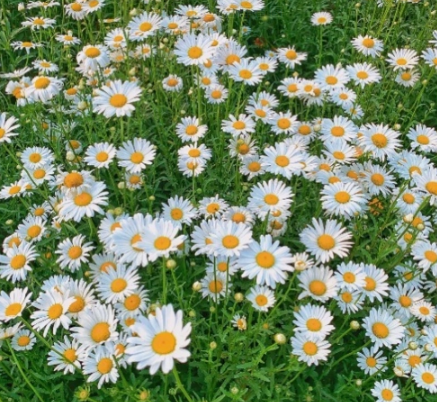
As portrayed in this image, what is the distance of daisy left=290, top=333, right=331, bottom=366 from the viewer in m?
2.86

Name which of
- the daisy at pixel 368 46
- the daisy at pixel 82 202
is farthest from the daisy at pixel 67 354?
the daisy at pixel 368 46

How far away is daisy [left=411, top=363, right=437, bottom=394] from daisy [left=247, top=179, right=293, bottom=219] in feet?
4.09

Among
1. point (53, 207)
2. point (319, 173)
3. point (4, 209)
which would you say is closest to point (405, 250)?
point (319, 173)

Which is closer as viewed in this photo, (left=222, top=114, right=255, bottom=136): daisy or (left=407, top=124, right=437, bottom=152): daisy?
(left=222, top=114, right=255, bottom=136): daisy

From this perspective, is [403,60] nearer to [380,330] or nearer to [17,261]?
[380,330]

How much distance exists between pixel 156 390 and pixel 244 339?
55cm

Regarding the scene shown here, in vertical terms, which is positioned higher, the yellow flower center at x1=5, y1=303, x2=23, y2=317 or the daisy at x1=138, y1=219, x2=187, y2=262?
the daisy at x1=138, y1=219, x2=187, y2=262

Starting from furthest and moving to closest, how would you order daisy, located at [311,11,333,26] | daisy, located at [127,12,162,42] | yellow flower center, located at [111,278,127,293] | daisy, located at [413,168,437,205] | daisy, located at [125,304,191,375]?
daisy, located at [311,11,333,26], daisy, located at [127,12,162,42], daisy, located at [413,168,437,205], yellow flower center, located at [111,278,127,293], daisy, located at [125,304,191,375]

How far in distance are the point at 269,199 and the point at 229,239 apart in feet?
1.91

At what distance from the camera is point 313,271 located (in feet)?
10.0

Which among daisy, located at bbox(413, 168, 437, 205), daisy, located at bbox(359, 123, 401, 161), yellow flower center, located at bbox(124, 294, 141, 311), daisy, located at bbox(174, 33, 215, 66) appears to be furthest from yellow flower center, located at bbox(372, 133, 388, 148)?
yellow flower center, located at bbox(124, 294, 141, 311)

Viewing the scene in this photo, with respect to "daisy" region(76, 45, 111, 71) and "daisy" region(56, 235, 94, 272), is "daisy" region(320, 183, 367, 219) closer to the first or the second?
"daisy" region(56, 235, 94, 272)

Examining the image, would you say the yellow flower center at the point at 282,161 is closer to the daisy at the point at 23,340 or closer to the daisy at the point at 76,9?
the daisy at the point at 23,340

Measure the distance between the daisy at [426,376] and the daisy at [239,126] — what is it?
6.43 ft
